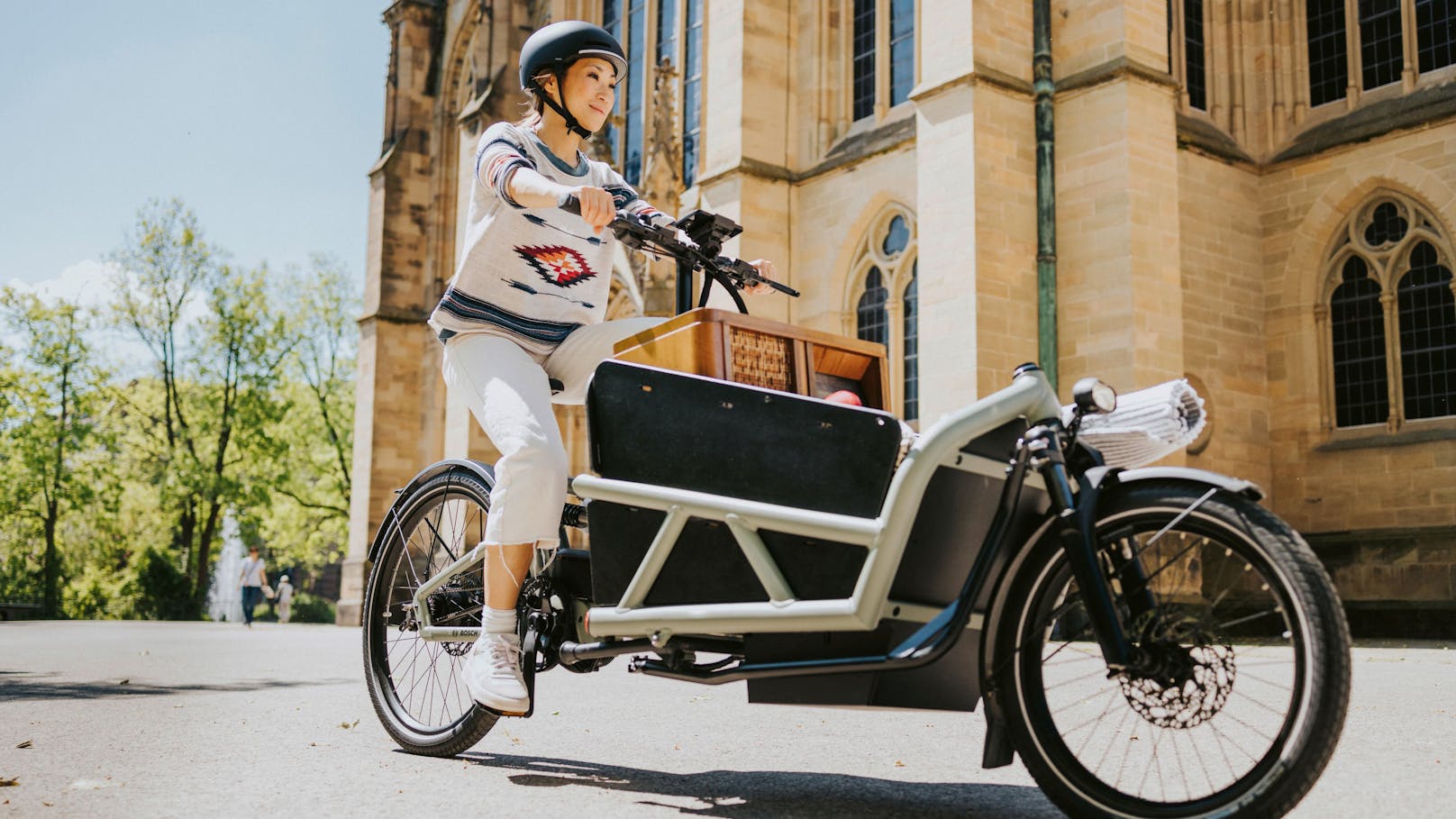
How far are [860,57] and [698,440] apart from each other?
15900 mm

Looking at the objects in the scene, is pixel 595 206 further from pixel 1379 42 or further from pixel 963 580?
pixel 1379 42

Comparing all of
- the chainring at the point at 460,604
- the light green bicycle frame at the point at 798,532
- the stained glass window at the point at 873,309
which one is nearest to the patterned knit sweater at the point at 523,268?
the light green bicycle frame at the point at 798,532

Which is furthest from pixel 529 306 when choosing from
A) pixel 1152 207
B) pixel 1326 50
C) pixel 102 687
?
pixel 1326 50

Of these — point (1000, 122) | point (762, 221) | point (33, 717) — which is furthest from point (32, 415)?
point (33, 717)

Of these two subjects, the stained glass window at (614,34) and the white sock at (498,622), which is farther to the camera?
the stained glass window at (614,34)

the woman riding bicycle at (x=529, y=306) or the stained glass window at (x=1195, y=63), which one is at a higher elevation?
the stained glass window at (x=1195, y=63)

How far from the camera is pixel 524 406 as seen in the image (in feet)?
11.9

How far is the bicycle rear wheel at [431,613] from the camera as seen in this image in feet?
13.5

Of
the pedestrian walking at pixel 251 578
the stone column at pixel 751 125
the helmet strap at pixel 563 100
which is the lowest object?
the pedestrian walking at pixel 251 578

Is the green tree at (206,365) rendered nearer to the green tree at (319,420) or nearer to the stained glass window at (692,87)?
the green tree at (319,420)

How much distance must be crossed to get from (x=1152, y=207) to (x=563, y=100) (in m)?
11.2

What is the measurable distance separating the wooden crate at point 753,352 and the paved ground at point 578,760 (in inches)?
43.4

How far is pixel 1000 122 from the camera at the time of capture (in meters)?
14.1

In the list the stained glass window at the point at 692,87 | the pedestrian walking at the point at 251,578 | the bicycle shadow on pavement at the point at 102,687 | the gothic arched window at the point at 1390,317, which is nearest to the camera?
the bicycle shadow on pavement at the point at 102,687
